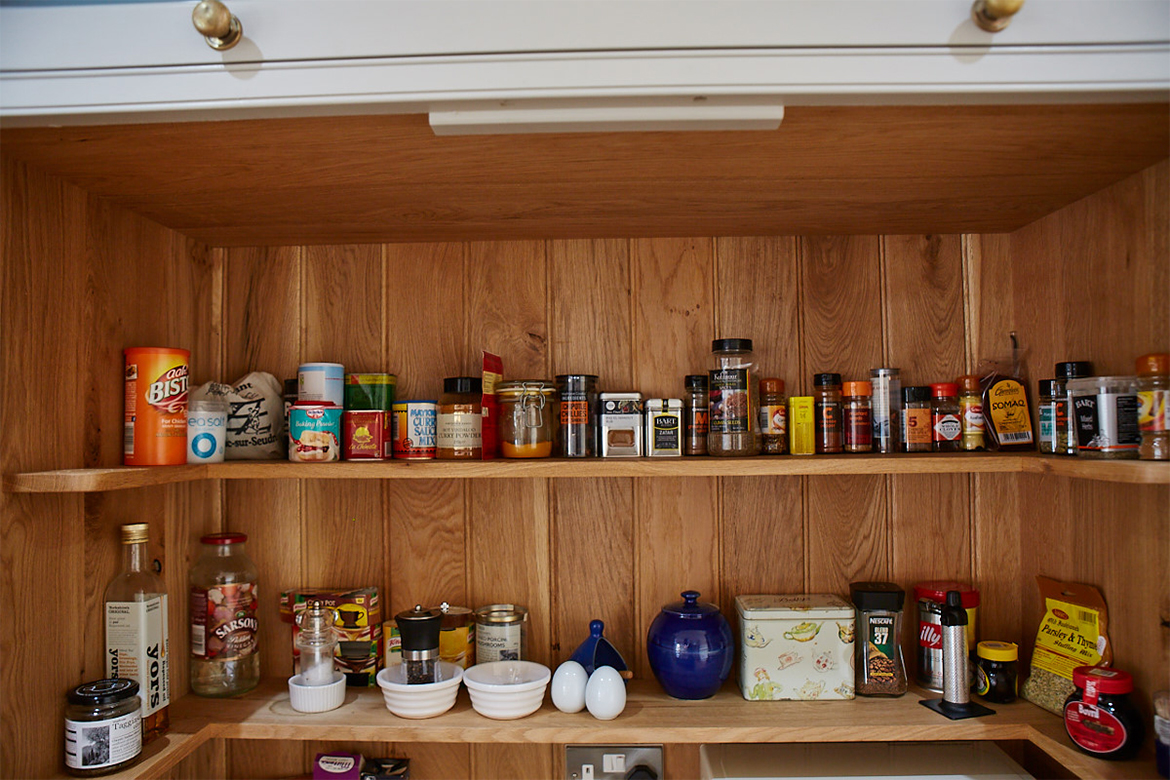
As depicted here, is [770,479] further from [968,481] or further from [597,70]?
[597,70]

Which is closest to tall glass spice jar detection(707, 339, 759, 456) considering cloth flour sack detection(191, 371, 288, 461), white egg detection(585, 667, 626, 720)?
white egg detection(585, 667, 626, 720)

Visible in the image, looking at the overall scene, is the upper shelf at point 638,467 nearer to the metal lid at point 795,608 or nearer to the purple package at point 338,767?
the metal lid at point 795,608

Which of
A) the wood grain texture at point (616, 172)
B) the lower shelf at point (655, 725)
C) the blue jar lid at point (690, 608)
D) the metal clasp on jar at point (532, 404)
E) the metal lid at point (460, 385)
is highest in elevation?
the wood grain texture at point (616, 172)

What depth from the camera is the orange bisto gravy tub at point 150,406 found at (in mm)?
1222

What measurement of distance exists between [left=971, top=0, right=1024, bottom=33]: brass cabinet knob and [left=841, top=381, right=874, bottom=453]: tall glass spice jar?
67 cm

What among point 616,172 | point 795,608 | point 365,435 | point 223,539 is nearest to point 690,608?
point 795,608

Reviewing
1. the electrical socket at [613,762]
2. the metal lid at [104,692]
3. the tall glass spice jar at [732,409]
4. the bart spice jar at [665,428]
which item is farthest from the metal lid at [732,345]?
the metal lid at [104,692]

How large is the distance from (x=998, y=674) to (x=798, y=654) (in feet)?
1.16

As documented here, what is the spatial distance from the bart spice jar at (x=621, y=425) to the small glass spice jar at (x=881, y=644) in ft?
1.65

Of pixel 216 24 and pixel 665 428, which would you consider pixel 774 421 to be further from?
pixel 216 24

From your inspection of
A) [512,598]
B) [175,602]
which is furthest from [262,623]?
[512,598]

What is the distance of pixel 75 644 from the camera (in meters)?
1.15

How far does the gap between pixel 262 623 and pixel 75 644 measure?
41 cm

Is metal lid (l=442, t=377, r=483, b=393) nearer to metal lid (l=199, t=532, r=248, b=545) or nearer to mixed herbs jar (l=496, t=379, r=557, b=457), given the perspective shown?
mixed herbs jar (l=496, t=379, r=557, b=457)
